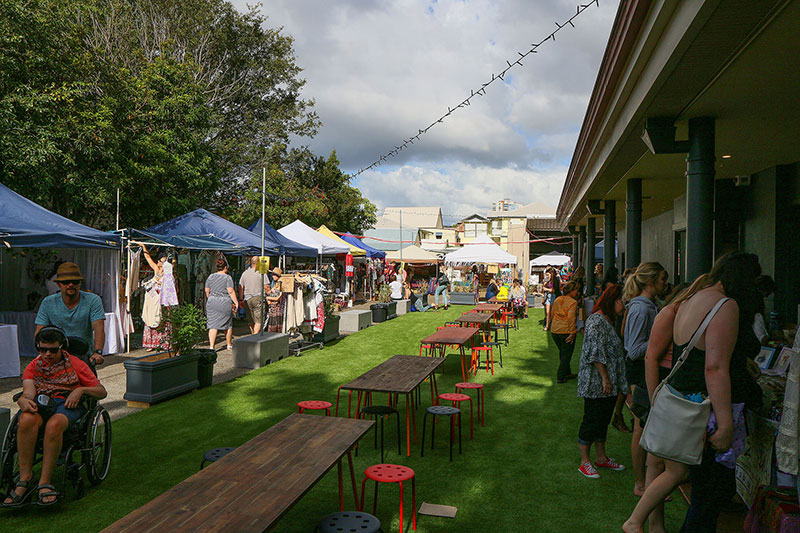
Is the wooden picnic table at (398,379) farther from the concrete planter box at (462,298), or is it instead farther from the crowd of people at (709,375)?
the concrete planter box at (462,298)

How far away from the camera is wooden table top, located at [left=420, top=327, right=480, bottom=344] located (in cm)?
746

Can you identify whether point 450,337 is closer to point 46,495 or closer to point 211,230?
point 46,495

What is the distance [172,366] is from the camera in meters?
6.97

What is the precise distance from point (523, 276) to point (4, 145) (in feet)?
104

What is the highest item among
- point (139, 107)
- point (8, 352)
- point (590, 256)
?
point (139, 107)

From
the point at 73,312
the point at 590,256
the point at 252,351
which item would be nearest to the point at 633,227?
the point at 252,351

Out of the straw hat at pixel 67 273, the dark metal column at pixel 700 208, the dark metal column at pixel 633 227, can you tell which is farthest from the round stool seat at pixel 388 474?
the dark metal column at pixel 633 227

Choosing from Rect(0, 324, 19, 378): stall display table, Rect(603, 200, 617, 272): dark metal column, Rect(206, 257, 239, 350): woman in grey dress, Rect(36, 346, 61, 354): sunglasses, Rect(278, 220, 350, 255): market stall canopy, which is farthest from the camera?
Rect(278, 220, 350, 255): market stall canopy

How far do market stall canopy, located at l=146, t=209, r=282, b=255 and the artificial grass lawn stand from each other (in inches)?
207

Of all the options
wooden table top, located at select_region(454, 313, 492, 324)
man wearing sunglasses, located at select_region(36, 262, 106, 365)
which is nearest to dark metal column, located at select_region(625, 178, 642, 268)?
wooden table top, located at select_region(454, 313, 492, 324)

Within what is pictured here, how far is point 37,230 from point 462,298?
16.8 metres

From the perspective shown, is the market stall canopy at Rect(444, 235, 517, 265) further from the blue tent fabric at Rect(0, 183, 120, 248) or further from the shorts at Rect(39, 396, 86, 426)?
the shorts at Rect(39, 396, 86, 426)

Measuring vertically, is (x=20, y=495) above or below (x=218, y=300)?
below

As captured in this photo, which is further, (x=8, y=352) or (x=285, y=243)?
(x=285, y=243)
